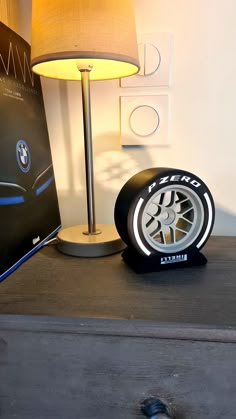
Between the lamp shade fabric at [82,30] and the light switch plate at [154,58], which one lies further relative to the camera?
the light switch plate at [154,58]

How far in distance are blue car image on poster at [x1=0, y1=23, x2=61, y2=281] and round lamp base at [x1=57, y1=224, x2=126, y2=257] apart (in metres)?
0.08

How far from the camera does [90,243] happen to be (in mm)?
699

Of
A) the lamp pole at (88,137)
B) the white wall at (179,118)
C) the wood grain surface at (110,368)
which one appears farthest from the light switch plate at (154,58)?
the wood grain surface at (110,368)

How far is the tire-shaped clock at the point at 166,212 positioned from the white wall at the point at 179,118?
10.8 inches

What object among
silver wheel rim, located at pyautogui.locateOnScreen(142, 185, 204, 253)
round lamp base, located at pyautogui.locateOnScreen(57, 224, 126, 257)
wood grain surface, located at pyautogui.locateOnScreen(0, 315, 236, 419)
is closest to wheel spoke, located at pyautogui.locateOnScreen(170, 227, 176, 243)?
silver wheel rim, located at pyautogui.locateOnScreen(142, 185, 204, 253)

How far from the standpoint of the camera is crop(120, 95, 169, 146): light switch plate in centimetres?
87

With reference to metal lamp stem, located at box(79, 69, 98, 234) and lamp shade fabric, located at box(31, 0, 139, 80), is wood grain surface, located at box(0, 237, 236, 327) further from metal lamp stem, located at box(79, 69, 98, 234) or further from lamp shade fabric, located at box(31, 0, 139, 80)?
lamp shade fabric, located at box(31, 0, 139, 80)

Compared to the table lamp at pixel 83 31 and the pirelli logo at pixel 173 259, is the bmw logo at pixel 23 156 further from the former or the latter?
the pirelli logo at pixel 173 259

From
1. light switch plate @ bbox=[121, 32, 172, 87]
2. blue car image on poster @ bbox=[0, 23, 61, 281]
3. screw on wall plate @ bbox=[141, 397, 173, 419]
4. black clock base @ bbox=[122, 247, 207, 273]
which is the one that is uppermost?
light switch plate @ bbox=[121, 32, 172, 87]

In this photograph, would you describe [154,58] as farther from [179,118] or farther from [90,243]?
[90,243]

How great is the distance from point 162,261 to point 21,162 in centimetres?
38

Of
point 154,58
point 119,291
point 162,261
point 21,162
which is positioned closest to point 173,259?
point 162,261

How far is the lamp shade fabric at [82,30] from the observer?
0.57 m

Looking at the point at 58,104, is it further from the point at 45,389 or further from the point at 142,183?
the point at 45,389
